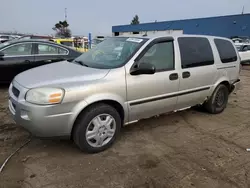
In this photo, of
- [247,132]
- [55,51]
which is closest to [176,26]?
[55,51]

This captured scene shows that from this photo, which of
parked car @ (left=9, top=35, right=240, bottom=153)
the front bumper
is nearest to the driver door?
parked car @ (left=9, top=35, right=240, bottom=153)

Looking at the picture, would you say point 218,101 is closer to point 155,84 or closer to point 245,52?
point 155,84

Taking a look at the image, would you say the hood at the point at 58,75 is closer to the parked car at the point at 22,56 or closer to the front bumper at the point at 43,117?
the front bumper at the point at 43,117

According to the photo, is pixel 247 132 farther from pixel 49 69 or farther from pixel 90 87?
pixel 49 69

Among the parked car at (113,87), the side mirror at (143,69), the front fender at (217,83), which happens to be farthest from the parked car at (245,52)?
the side mirror at (143,69)

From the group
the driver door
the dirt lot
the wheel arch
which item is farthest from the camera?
the driver door

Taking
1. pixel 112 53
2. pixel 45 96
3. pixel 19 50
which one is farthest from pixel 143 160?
pixel 19 50

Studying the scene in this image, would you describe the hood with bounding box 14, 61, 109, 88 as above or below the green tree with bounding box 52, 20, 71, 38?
below

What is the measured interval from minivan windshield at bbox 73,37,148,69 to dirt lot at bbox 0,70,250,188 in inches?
48.3

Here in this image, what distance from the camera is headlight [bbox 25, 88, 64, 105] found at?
2.84 m

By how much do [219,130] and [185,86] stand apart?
102 cm

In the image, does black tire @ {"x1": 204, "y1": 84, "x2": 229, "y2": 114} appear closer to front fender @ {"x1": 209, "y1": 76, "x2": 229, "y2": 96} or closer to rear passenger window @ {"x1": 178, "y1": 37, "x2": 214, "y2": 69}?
front fender @ {"x1": 209, "y1": 76, "x2": 229, "y2": 96}

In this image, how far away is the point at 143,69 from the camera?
339 centimetres

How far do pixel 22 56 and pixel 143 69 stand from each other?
450 centimetres
